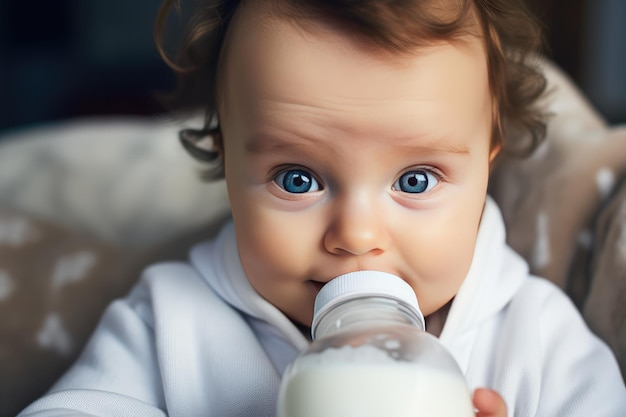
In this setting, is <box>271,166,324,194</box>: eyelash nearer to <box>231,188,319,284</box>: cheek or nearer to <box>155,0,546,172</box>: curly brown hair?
<box>231,188,319,284</box>: cheek

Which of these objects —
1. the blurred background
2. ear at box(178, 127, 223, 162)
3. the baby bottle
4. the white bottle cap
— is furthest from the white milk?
the blurred background

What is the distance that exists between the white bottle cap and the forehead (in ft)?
0.47

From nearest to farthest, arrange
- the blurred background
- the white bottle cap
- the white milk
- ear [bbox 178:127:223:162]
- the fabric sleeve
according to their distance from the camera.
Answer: the white milk, the white bottle cap, the fabric sleeve, ear [bbox 178:127:223:162], the blurred background

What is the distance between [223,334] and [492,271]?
309 millimetres

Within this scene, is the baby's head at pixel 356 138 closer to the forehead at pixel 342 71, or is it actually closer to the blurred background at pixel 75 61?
the forehead at pixel 342 71

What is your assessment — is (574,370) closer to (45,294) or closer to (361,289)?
(361,289)

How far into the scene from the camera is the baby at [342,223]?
0.72 meters

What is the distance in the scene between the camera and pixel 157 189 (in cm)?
138

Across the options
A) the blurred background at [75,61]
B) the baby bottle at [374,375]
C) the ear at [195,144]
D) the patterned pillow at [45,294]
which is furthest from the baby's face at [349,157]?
the blurred background at [75,61]

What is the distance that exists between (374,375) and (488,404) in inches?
9.8

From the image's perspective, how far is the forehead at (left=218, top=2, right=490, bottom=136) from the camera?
0.72 m

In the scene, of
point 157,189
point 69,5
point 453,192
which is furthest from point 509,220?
point 69,5

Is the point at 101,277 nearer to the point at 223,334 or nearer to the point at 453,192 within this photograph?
the point at 223,334

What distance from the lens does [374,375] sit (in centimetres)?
58
